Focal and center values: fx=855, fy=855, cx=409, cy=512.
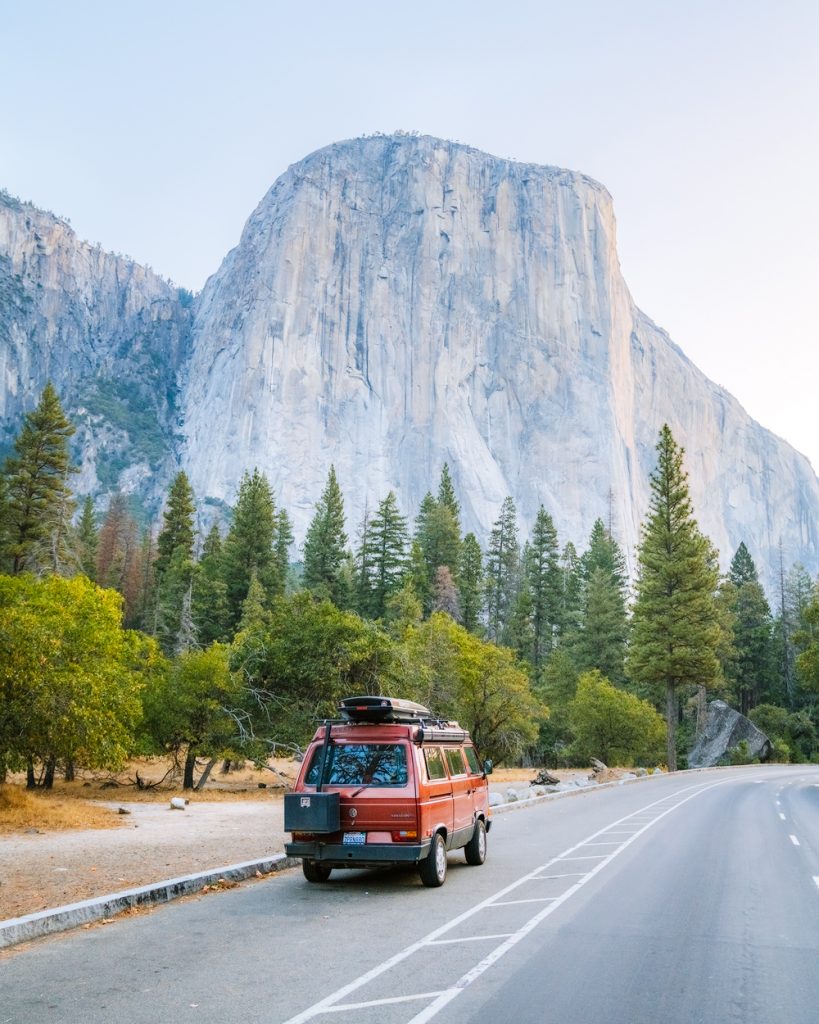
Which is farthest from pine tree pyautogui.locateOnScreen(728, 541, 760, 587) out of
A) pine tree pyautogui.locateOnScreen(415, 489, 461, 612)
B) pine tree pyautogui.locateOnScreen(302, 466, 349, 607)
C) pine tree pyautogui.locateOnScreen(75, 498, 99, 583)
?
pine tree pyautogui.locateOnScreen(75, 498, 99, 583)

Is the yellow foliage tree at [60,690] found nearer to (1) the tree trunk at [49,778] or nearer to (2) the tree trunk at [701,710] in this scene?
(1) the tree trunk at [49,778]

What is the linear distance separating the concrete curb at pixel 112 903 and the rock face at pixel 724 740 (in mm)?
62663

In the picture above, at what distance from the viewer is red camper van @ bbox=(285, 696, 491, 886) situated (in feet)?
34.8

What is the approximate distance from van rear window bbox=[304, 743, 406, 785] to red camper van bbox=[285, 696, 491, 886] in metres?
0.01

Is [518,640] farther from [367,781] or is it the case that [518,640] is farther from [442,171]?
[442,171]

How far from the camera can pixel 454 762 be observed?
12875 millimetres

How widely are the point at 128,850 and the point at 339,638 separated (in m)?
15.9

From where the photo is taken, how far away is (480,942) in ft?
26.3

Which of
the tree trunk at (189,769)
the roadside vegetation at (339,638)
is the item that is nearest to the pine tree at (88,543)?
the roadside vegetation at (339,638)

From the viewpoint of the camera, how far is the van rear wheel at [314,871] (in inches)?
454

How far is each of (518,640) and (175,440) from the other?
13342cm

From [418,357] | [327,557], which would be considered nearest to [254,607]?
[327,557]

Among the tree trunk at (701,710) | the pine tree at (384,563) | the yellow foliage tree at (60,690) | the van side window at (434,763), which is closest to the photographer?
the van side window at (434,763)

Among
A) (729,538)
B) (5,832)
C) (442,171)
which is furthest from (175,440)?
(5,832)
